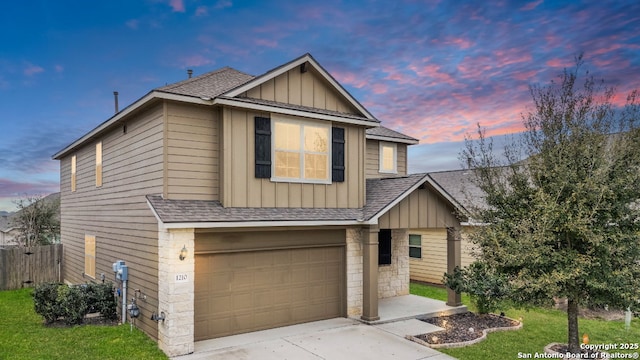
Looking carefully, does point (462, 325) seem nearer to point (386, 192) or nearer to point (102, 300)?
point (386, 192)

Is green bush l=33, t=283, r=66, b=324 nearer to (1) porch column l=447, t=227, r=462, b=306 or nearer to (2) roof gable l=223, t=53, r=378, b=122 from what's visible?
(2) roof gable l=223, t=53, r=378, b=122

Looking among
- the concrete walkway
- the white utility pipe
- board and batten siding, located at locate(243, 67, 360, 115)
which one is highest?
board and batten siding, located at locate(243, 67, 360, 115)

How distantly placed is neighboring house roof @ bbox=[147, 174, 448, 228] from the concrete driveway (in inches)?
96.2

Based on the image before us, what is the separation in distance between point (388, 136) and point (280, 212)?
5989mm

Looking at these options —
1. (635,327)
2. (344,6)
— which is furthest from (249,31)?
(635,327)

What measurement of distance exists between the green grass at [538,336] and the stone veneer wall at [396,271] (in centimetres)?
340

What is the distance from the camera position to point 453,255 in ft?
39.1

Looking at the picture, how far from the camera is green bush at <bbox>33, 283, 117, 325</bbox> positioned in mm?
9461

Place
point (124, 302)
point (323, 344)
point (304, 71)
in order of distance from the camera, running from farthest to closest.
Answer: point (304, 71), point (124, 302), point (323, 344)

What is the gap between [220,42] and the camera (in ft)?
48.2

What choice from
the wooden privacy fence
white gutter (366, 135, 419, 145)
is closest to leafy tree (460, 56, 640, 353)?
white gutter (366, 135, 419, 145)

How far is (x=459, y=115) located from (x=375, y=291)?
774 centimetres

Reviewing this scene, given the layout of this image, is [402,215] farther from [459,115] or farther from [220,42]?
[220,42]

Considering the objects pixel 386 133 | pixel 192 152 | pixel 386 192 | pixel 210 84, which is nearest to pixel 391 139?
pixel 386 133
